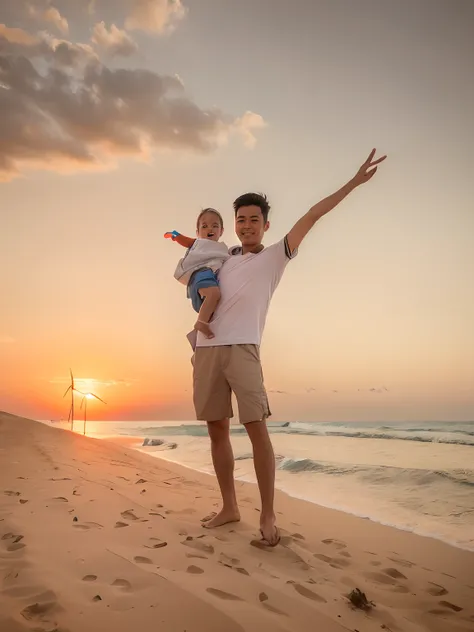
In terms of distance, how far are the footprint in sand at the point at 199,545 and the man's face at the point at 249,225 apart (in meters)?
1.90

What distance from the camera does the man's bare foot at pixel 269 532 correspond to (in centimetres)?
250

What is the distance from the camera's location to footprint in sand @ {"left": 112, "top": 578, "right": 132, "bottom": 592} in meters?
1.68

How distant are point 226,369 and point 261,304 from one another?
0.50m

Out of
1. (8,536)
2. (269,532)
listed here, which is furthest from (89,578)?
(269,532)

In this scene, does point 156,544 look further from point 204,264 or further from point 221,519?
point 204,264

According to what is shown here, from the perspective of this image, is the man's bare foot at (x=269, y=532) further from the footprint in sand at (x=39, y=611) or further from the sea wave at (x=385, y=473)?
the sea wave at (x=385, y=473)

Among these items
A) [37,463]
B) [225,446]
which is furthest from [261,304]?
[37,463]

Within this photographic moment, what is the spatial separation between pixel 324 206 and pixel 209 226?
91 centimetres

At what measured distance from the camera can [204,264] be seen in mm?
3041

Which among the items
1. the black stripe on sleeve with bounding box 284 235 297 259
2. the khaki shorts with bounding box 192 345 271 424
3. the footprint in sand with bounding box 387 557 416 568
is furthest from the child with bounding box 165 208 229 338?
the footprint in sand with bounding box 387 557 416 568

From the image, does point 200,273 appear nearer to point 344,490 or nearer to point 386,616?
point 386,616

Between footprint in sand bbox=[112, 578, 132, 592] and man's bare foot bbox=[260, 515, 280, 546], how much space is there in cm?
101

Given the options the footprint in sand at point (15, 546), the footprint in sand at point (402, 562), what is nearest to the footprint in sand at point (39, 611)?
the footprint in sand at point (15, 546)

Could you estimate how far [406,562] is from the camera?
2.57 m
